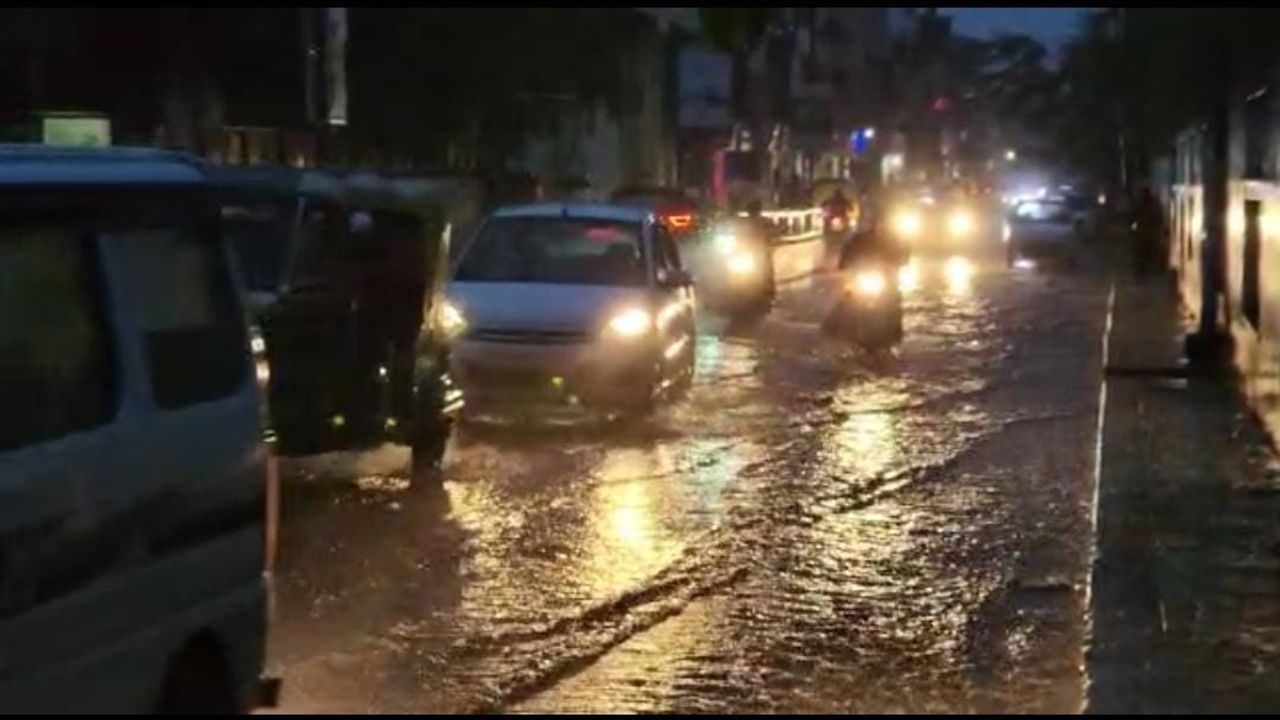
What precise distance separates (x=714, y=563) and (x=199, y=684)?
5.73 m

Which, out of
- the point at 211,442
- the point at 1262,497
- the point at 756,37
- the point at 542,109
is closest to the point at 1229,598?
the point at 1262,497

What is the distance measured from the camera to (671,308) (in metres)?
20.9

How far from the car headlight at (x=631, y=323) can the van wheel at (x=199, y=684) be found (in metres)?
12.0

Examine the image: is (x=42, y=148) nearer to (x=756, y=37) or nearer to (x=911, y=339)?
(x=756, y=37)

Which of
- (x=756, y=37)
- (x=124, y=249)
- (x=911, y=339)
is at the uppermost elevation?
(x=756, y=37)

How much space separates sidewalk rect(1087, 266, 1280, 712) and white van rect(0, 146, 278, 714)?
3386 mm

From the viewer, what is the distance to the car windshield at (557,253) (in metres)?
20.4

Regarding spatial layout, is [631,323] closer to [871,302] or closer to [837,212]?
[871,302]

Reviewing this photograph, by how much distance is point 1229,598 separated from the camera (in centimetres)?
1174

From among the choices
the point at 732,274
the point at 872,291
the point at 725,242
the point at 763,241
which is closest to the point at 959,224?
the point at 763,241

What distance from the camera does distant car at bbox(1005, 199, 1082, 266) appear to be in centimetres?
5434

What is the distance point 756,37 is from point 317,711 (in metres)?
2.92

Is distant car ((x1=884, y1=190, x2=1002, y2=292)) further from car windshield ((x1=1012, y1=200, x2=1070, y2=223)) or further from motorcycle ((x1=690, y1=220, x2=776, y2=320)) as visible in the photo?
motorcycle ((x1=690, y1=220, x2=776, y2=320))

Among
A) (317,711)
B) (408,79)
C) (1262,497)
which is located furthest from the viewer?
(408,79)
